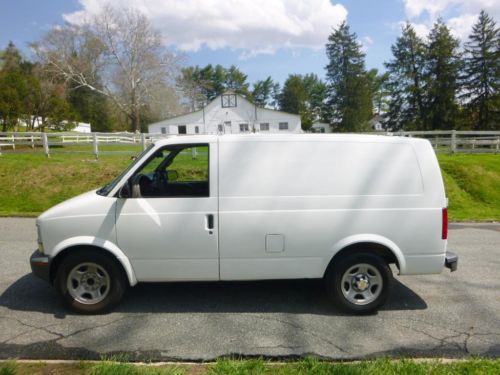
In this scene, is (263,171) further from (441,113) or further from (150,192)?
(441,113)

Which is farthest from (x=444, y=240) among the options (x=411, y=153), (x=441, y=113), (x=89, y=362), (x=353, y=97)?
(x=353, y=97)

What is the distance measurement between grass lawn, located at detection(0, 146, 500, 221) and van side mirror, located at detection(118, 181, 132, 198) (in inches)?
269

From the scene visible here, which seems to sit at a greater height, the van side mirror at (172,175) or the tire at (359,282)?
the van side mirror at (172,175)

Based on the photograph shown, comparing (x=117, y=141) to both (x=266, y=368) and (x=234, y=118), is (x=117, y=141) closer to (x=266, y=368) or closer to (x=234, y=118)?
(x=266, y=368)

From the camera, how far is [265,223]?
402 cm

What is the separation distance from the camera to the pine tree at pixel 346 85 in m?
59.8

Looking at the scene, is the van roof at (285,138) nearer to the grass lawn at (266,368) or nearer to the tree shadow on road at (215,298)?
the tree shadow on road at (215,298)

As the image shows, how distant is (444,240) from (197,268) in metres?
2.76

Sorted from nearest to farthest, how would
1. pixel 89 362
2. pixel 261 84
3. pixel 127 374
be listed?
pixel 127 374
pixel 89 362
pixel 261 84

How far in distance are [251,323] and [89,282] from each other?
1.86 meters

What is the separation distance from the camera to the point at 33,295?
4609mm

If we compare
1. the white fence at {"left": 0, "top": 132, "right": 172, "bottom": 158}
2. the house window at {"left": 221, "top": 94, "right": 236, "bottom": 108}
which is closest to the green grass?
the white fence at {"left": 0, "top": 132, "right": 172, "bottom": 158}

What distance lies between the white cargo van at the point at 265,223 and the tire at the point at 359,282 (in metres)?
0.01

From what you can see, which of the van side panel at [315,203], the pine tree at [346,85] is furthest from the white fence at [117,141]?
the pine tree at [346,85]
